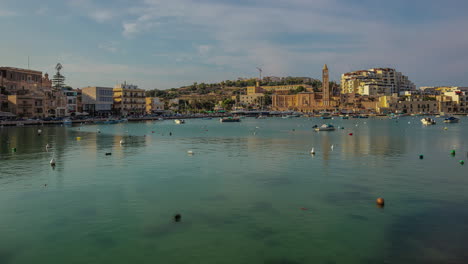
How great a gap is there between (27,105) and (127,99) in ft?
154

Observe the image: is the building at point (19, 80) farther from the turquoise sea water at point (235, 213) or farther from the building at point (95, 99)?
the turquoise sea water at point (235, 213)

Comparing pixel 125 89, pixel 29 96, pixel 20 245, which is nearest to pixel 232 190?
pixel 20 245

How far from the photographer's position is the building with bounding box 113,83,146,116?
140 metres

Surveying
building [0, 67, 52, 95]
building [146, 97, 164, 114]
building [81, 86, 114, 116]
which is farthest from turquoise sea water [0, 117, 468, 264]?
building [146, 97, 164, 114]

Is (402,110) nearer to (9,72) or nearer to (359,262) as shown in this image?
(9,72)

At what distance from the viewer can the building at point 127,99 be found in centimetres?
14000

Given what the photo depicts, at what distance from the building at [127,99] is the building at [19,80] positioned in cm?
2867

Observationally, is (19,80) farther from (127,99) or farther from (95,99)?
(127,99)

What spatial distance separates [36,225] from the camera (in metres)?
15.2

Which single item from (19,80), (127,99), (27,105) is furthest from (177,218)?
(127,99)

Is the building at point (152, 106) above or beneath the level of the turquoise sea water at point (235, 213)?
above

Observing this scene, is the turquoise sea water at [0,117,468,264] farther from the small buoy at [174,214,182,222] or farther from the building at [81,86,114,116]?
the building at [81,86,114,116]

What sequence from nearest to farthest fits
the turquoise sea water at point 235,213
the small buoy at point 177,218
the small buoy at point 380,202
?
the turquoise sea water at point 235,213
the small buoy at point 177,218
the small buoy at point 380,202

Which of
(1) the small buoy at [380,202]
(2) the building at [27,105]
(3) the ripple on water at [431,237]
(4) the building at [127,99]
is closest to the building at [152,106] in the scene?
(4) the building at [127,99]
